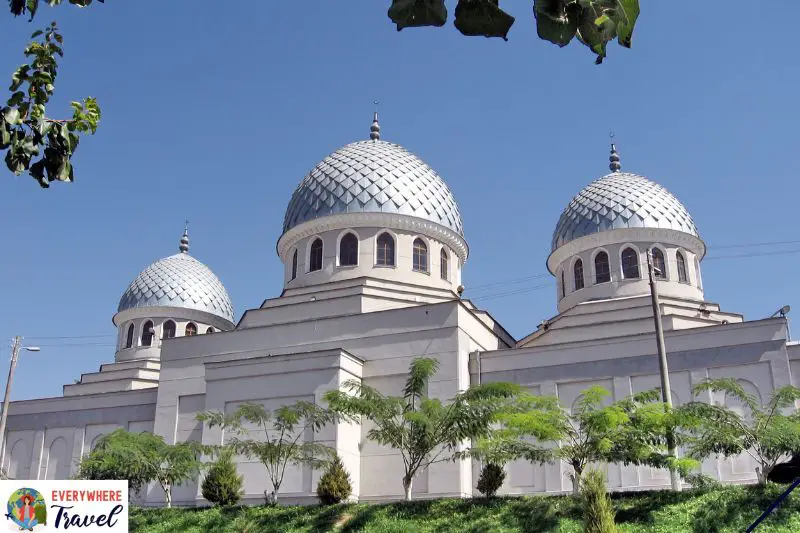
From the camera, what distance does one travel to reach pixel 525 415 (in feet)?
49.7

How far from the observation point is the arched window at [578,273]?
85.8 feet

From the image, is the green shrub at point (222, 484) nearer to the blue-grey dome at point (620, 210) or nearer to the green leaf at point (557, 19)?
the blue-grey dome at point (620, 210)

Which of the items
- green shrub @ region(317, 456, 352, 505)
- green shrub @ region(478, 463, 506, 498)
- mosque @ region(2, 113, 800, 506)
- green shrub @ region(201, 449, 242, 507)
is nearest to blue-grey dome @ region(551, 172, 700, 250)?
mosque @ region(2, 113, 800, 506)

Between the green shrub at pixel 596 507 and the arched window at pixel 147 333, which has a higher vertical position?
the arched window at pixel 147 333

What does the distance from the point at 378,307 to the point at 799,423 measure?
36.9 feet

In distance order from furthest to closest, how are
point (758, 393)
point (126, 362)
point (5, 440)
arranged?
1. point (126, 362)
2. point (5, 440)
3. point (758, 393)

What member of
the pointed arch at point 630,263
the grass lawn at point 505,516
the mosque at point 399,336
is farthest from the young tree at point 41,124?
the pointed arch at point 630,263

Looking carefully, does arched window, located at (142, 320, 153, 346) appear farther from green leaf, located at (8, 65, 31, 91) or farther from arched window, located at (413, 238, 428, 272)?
green leaf, located at (8, 65, 31, 91)

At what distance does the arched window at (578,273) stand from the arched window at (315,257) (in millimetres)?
8243

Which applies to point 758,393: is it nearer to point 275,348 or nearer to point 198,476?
point 275,348

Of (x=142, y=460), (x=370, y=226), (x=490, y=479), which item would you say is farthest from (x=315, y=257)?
(x=490, y=479)

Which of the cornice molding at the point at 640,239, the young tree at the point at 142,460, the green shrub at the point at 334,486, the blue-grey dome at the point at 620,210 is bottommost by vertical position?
the green shrub at the point at 334,486

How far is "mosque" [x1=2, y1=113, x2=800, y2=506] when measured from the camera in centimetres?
1994

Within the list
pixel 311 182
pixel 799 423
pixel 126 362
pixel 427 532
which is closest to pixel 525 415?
pixel 427 532
